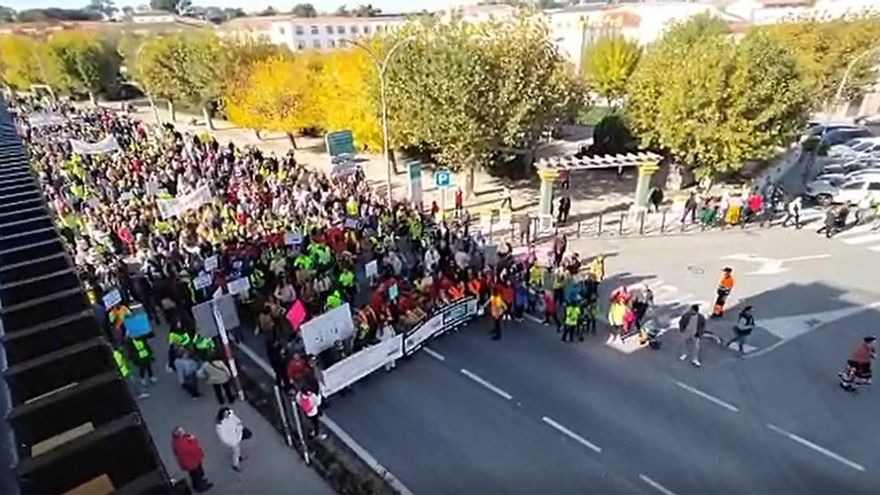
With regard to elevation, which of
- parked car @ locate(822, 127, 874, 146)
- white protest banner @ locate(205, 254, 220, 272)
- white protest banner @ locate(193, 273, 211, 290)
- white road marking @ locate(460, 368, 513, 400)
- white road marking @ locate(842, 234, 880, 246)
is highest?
white protest banner @ locate(205, 254, 220, 272)

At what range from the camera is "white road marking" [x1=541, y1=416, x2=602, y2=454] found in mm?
11102

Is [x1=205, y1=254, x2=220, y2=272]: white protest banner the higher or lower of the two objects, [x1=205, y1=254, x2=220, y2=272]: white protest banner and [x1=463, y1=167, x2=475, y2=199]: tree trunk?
the higher

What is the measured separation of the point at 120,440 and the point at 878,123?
178 feet

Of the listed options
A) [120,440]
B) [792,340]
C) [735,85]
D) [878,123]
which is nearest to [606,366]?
[792,340]

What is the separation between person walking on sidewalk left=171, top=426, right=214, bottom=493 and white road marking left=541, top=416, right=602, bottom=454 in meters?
6.20

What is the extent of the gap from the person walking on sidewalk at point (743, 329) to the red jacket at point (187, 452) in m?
11.4

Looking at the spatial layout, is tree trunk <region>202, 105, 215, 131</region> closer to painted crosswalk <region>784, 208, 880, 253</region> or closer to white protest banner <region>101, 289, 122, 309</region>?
white protest banner <region>101, 289, 122, 309</region>

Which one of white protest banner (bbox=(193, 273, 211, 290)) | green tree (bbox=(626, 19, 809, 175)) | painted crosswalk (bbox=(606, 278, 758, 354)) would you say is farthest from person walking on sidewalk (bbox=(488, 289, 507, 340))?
green tree (bbox=(626, 19, 809, 175))

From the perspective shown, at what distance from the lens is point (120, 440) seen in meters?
5.12

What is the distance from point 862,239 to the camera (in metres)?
21.4

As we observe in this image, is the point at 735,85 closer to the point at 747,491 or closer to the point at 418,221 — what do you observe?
the point at 418,221

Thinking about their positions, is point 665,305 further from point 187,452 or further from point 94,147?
point 94,147

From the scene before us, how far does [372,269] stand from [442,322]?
2.66 metres

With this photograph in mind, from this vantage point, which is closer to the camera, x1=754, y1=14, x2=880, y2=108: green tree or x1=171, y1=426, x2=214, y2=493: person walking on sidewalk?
x1=171, y1=426, x2=214, y2=493: person walking on sidewalk
